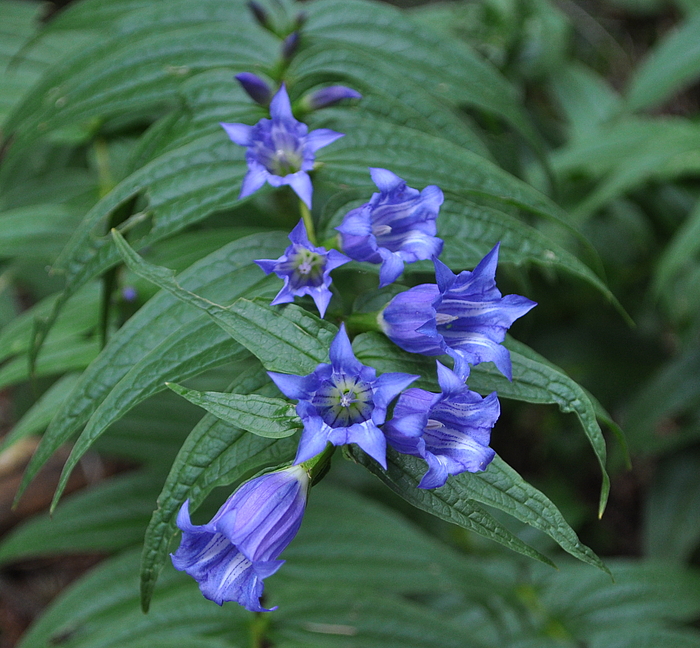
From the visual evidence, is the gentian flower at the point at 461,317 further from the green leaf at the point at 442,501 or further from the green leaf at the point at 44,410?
the green leaf at the point at 44,410

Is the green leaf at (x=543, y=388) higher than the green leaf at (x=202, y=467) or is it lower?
higher

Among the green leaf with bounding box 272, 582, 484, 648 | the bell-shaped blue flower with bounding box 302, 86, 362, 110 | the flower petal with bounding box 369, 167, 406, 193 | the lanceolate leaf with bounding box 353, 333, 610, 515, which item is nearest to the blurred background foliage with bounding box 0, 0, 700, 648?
the green leaf with bounding box 272, 582, 484, 648

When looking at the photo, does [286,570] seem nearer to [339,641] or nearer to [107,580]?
[339,641]

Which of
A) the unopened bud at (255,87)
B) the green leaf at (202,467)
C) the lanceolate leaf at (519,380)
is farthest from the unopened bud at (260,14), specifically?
the green leaf at (202,467)

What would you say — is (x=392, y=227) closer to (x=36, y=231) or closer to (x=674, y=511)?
(x=36, y=231)

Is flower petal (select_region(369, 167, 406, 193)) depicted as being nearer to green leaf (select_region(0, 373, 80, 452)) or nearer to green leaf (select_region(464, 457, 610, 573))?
green leaf (select_region(464, 457, 610, 573))
